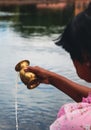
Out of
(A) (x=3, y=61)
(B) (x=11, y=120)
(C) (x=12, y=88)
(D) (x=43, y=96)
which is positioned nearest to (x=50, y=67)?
(A) (x=3, y=61)

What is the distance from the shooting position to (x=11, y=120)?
7129 millimetres

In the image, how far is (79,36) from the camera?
1.25 meters

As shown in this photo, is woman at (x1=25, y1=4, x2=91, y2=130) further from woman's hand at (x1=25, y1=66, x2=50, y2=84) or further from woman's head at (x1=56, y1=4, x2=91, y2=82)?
woman's hand at (x1=25, y1=66, x2=50, y2=84)

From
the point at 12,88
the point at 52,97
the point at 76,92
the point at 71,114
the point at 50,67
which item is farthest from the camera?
the point at 50,67

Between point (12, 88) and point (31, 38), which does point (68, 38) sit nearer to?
point (12, 88)

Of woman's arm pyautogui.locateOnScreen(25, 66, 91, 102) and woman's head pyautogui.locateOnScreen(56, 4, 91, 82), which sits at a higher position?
woman's head pyautogui.locateOnScreen(56, 4, 91, 82)

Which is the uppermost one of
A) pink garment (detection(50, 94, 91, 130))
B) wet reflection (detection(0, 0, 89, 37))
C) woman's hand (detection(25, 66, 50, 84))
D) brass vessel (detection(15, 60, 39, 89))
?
pink garment (detection(50, 94, 91, 130))

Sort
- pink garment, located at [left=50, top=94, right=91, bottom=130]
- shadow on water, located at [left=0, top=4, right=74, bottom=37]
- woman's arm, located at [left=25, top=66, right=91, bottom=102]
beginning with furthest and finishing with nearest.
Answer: shadow on water, located at [left=0, top=4, right=74, bottom=37] < woman's arm, located at [left=25, top=66, right=91, bottom=102] < pink garment, located at [left=50, top=94, right=91, bottom=130]

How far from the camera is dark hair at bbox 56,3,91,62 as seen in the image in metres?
1.23

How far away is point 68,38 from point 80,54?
0.05 m

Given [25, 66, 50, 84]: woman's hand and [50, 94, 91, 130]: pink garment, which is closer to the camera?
[50, 94, 91, 130]: pink garment

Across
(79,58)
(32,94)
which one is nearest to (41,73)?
(79,58)

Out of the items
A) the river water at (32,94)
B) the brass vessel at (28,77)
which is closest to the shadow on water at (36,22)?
the river water at (32,94)

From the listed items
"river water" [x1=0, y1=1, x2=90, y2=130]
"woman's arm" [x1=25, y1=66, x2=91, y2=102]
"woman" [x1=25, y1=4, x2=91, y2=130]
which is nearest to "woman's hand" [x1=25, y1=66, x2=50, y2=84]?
"woman's arm" [x1=25, y1=66, x2=91, y2=102]
